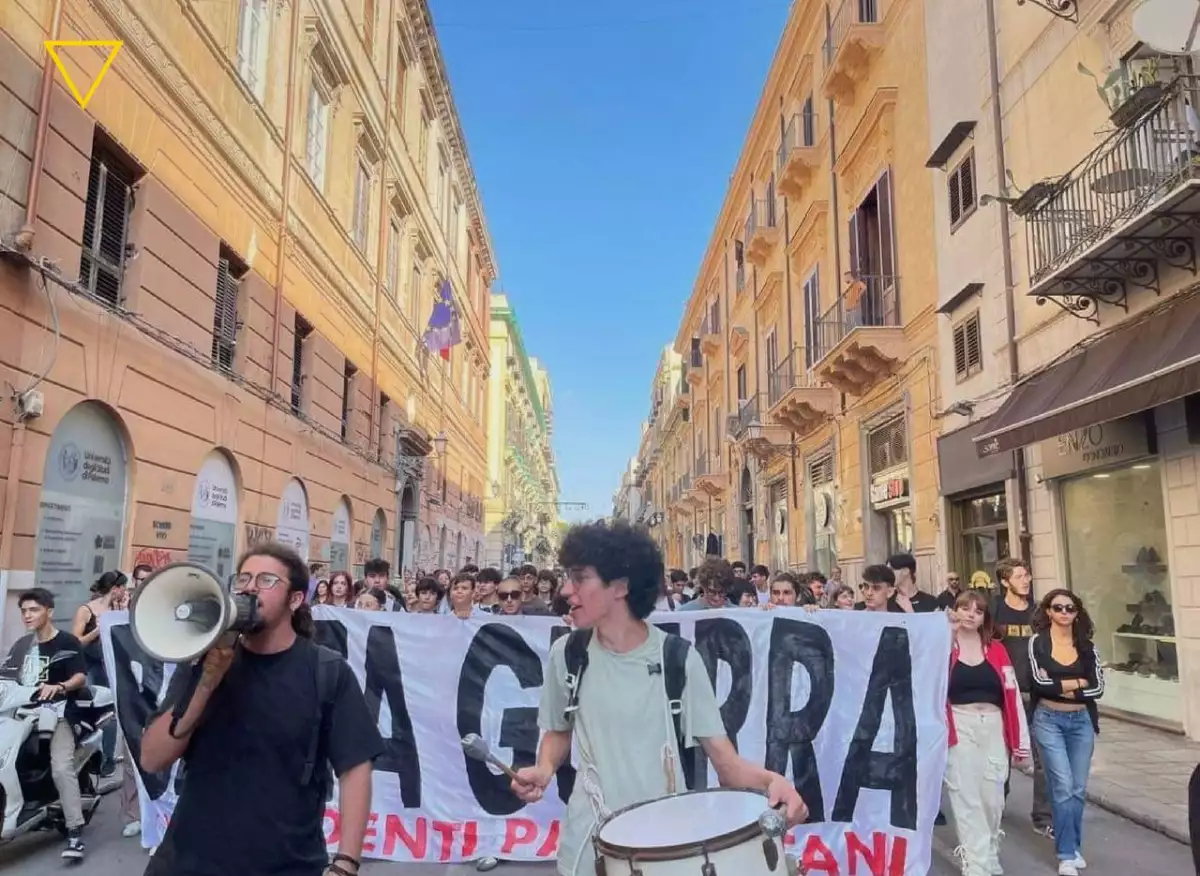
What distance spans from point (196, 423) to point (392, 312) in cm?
1180

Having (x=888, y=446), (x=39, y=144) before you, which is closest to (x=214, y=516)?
(x=39, y=144)

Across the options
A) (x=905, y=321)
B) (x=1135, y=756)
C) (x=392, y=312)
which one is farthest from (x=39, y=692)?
(x=392, y=312)

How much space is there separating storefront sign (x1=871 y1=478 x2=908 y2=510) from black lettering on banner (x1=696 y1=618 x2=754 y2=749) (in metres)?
10.7

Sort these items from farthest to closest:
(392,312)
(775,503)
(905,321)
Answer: (775,503)
(392,312)
(905,321)

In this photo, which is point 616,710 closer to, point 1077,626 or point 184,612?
point 184,612

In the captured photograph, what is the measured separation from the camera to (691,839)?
8.12 feet

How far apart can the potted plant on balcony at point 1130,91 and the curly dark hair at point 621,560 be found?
327 inches

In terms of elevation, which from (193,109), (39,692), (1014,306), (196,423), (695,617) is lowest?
(39,692)

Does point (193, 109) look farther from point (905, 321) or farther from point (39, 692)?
point (905, 321)

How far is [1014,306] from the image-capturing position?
12.2 m

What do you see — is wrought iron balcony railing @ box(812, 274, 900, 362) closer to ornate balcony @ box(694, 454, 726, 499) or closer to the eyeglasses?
the eyeglasses

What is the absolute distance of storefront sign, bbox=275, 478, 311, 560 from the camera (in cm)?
1532

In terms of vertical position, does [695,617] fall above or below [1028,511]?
below

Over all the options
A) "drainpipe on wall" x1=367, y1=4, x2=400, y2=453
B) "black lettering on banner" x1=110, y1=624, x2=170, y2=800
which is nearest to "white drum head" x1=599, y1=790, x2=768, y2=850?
"black lettering on banner" x1=110, y1=624, x2=170, y2=800
